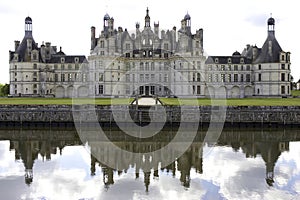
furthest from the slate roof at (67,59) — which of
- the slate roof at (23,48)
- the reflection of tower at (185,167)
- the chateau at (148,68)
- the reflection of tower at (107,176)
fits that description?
the reflection of tower at (107,176)

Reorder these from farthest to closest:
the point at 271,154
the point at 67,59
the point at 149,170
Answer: the point at 67,59 < the point at 271,154 < the point at 149,170

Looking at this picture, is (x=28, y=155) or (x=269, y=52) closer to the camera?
(x=28, y=155)

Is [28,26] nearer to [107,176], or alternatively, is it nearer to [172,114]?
[172,114]

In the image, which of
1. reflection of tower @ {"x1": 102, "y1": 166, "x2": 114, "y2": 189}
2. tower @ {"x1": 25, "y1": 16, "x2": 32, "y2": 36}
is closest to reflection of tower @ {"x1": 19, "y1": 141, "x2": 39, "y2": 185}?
reflection of tower @ {"x1": 102, "y1": 166, "x2": 114, "y2": 189}

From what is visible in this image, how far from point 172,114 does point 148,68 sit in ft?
88.5

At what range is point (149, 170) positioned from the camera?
17859 mm

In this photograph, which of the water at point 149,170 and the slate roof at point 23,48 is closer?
the water at point 149,170

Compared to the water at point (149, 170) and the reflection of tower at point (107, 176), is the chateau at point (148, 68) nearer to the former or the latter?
the water at point (149, 170)

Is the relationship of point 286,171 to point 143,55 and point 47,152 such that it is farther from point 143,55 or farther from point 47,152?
point 143,55

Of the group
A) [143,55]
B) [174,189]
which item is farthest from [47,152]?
[143,55]

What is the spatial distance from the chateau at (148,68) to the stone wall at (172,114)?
2376cm

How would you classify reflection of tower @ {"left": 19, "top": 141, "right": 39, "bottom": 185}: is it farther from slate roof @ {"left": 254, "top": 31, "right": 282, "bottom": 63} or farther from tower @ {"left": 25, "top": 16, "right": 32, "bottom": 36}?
slate roof @ {"left": 254, "top": 31, "right": 282, "bottom": 63}

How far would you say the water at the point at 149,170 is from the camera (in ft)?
47.9

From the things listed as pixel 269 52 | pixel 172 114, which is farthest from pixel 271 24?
pixel 172 114
